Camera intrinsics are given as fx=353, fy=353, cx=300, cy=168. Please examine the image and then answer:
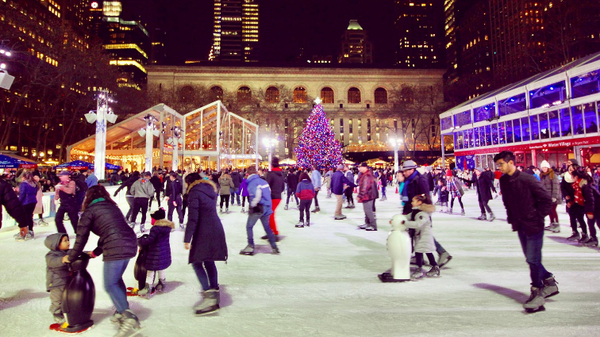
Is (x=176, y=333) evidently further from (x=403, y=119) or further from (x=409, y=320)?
(x=403, y=119)

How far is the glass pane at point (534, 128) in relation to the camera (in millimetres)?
24461

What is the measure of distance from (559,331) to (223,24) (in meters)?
190

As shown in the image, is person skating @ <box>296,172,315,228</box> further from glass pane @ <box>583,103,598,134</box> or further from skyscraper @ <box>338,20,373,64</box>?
skyscraper @ <box>338,20,373,64</box>

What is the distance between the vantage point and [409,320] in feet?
10.4

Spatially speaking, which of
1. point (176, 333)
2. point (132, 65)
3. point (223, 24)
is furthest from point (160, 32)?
point (176, 333)

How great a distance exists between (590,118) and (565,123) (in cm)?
179

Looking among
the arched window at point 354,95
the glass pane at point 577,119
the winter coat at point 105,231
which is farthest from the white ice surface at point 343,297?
the arched window at point 354,95

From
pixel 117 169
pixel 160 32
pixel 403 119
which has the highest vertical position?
pixel 160 32

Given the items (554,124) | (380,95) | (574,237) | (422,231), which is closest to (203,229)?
(422,231)

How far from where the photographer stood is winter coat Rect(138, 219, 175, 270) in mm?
3938

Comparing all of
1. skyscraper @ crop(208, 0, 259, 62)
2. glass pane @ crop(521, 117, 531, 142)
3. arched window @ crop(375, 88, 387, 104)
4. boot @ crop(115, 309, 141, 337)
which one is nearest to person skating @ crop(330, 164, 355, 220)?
boot @ crop(115, 309, 141, 337)

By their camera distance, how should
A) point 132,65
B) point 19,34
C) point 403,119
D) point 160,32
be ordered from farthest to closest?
point 160,32
point 132,65
point 403,119
point 19,34

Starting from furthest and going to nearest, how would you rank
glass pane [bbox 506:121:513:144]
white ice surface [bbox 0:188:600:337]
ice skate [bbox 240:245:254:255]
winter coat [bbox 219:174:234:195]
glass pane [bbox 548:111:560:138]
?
glass pane [bbox 506:121:513:144], glass pane [bbox 548:111:560:138], winter coat [bbox 219:174:234:195], ice skate [bbox 240:245:254:255], white ice surface [bbox 0:188:600:337]

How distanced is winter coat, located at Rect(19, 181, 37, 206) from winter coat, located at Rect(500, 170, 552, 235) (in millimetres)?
8924
